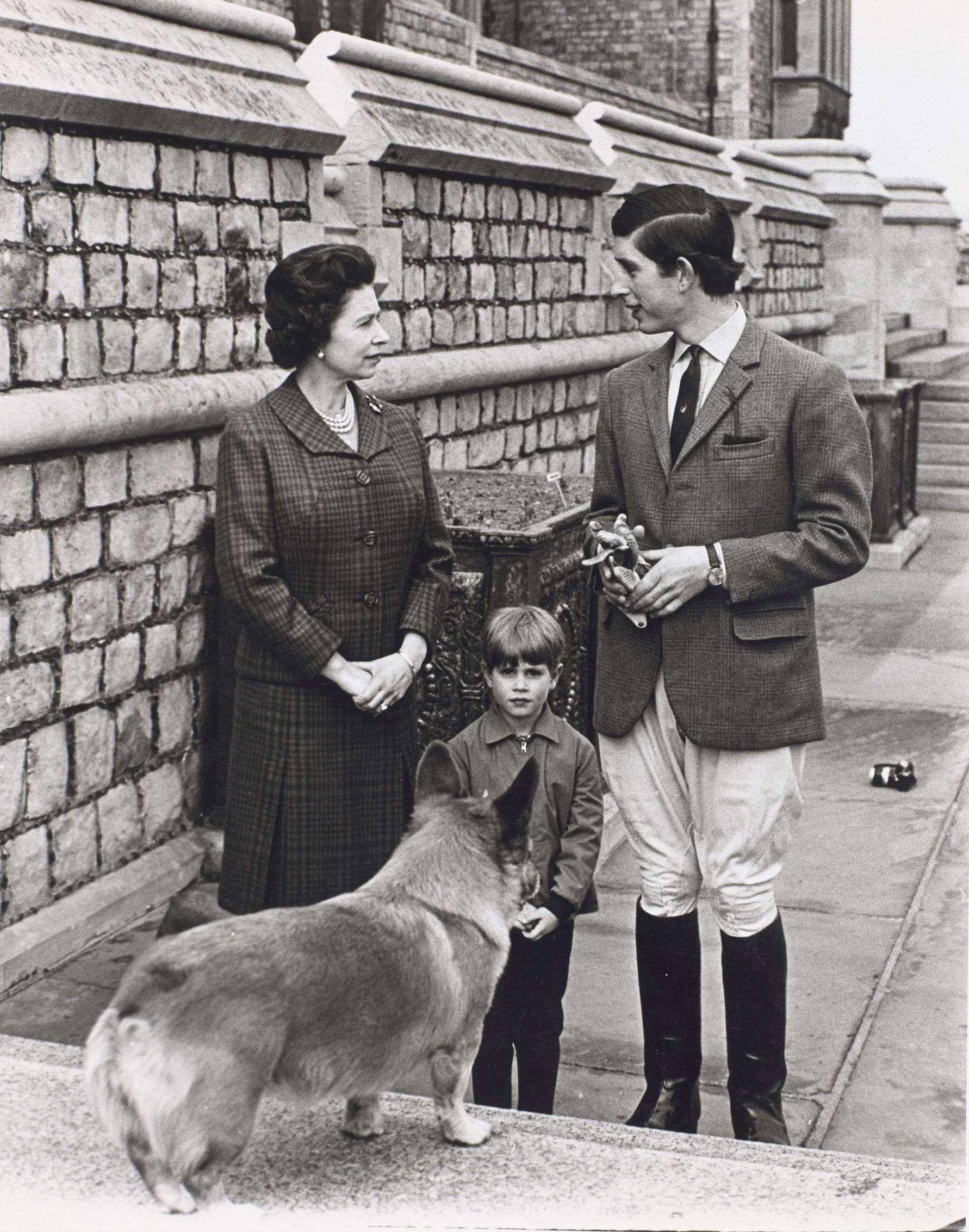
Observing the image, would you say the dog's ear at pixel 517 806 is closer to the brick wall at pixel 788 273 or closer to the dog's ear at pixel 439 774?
the dog's ear at pixel 439 774

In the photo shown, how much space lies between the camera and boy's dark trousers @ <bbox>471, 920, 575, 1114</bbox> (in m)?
3.57

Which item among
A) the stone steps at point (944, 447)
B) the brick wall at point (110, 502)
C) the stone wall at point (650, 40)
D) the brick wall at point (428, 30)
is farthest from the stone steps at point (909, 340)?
the brick wall at point (110, 502)

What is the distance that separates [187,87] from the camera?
5219 millimetres

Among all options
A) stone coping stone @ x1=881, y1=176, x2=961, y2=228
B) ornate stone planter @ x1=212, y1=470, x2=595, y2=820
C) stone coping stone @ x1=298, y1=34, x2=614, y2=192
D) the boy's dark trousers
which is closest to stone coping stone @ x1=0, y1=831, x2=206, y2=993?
ornate stone planter @ x1=212, y1=470, x2=595, y2=820

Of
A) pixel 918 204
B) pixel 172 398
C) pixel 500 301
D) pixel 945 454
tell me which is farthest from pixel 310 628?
pixel 918 204

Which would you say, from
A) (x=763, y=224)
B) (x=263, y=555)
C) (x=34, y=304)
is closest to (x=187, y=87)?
(x=34, y=304)

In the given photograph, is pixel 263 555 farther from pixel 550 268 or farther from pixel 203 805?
pixel 550 268

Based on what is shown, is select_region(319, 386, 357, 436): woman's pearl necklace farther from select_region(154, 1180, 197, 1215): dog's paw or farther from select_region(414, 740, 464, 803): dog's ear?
select_region(154, 1180, 197, 1215): dog's paw

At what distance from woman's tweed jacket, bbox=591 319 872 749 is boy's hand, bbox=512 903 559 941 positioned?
0.42m

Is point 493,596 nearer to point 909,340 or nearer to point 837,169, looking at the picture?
point 837,169

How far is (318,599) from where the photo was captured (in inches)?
140

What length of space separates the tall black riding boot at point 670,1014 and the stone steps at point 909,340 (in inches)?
697

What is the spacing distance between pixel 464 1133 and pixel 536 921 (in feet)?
1.84

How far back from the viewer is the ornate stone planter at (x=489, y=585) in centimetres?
527
